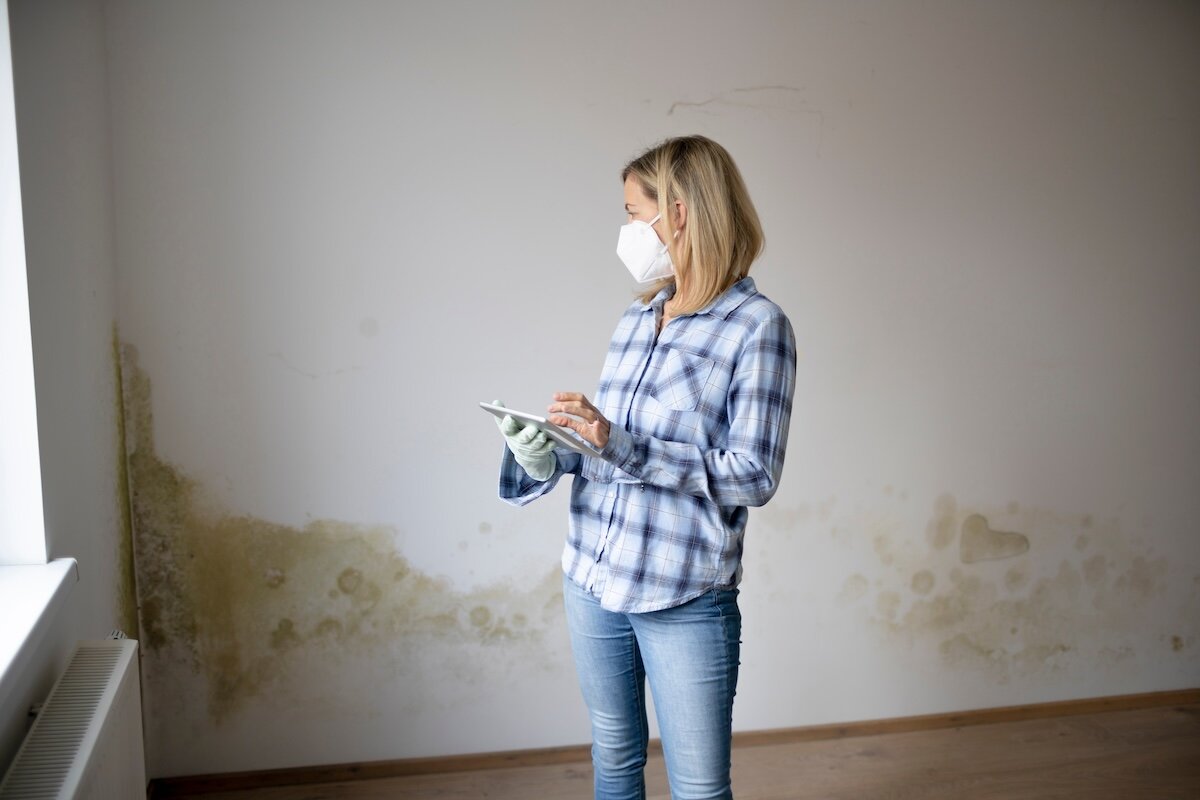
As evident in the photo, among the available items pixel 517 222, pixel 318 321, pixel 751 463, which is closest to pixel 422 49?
pixel 517 222

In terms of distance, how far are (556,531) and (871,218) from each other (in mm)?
1155

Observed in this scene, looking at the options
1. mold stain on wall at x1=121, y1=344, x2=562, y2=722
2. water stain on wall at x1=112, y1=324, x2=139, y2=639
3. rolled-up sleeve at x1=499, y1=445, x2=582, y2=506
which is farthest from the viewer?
mold stain on wall at x1=121, y1=344, x2=562, y2=722

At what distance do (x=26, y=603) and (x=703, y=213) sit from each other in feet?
3.74

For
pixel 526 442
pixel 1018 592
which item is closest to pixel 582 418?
pixel 526 442

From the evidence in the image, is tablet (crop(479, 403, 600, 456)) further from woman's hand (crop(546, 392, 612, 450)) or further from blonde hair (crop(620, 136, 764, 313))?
blonde hair (crop(620, 136, 764, 313))

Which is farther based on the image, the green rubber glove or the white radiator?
the green rubber glove

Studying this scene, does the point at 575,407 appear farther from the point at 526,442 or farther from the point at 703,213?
the point at 703,213

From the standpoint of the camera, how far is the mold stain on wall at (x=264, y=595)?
218 centimetres

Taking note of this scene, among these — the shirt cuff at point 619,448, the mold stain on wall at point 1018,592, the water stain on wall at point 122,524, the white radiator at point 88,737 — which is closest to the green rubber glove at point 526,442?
the shirt cuff at point 619,448

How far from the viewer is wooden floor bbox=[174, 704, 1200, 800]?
2330mm

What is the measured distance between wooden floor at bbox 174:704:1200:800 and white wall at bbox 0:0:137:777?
0.80 meters

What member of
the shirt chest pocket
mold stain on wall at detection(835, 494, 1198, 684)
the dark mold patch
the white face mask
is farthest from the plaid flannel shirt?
the dark mold patch

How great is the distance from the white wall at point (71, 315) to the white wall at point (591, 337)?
0.11 meters

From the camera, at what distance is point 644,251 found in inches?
61.4
